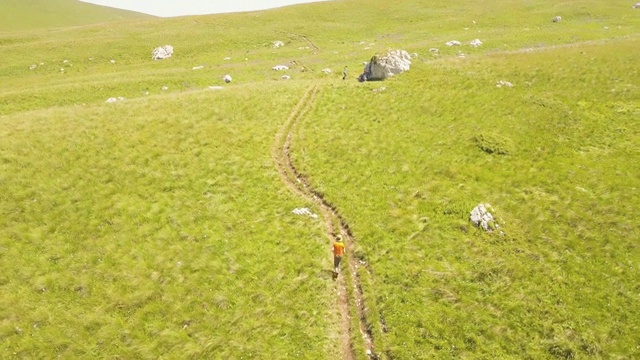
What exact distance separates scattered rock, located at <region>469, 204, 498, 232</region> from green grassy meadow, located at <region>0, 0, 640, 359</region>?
52 cm

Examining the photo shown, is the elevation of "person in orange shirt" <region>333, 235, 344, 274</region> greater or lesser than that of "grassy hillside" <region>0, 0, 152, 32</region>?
lesser

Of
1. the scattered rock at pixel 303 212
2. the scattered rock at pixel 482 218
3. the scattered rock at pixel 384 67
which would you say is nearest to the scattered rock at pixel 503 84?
the scattered rock at pixel 384 67

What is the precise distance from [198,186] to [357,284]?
14412mm

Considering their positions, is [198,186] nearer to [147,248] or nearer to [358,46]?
[147,248]

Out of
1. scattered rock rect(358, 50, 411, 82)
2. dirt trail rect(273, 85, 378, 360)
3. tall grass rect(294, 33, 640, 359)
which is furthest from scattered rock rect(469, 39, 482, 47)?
dirt trail rect(273, 85, 378, 360)

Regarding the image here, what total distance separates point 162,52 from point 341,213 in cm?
6219

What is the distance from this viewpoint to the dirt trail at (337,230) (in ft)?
59.4

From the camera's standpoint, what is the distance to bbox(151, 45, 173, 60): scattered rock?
230ft

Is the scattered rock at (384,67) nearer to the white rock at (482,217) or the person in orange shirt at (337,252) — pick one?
the white rock at (482,217)

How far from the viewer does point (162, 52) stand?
7069 cm

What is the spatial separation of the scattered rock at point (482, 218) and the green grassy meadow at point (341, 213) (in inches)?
20.4

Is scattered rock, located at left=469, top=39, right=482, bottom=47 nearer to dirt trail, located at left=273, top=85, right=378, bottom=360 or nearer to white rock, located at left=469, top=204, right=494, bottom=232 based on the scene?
dirt trail, located at left=273, top=85, right=378, bottom=360

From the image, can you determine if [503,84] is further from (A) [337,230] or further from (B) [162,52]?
(B) [162,52]

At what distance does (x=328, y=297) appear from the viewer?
65.5ft
